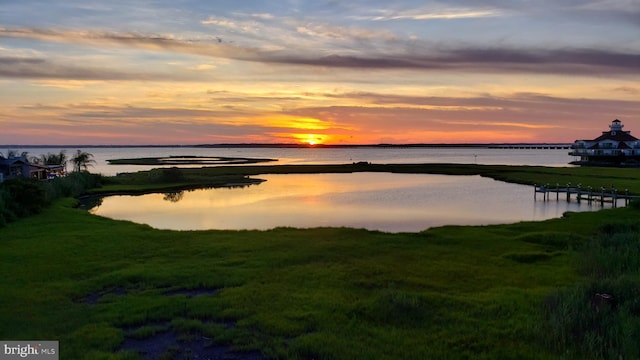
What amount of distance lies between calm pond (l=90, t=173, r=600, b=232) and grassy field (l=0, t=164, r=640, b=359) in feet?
30.4

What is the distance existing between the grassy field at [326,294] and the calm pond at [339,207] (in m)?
9.26

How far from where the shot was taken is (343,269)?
17.1 meters

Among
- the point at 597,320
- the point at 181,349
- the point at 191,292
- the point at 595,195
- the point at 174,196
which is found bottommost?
the point at 181,349

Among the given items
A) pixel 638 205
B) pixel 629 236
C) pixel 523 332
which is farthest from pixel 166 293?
pixel 638 205

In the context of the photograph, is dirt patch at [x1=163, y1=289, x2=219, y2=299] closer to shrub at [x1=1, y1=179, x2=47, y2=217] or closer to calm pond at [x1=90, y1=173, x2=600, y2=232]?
calm pond at [x1=90, y1=173, x2=600, y2=232]

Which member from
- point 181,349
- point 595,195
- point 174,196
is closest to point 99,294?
point 181,349

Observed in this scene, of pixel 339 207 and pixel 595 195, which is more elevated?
pixel 595 195

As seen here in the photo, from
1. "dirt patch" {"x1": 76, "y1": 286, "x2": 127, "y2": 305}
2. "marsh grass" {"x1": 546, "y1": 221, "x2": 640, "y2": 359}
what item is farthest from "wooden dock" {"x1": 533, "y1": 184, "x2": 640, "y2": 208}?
"dirt patch" {"x1": 76, "y1": 286, "x2": 127, "y2": 305}

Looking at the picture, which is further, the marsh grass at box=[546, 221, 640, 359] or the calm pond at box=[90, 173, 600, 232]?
the calm pond at box=[90, 173, 600, 232]

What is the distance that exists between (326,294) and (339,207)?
28.1 meters

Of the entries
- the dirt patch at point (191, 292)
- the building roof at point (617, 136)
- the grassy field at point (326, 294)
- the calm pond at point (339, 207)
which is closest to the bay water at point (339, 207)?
the calm pond at point (339, 207)

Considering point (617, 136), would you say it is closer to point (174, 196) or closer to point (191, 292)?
point (174, 196)

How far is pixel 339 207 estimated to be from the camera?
42.2 metres

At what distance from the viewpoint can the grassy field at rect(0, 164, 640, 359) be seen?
10602 millimetres
